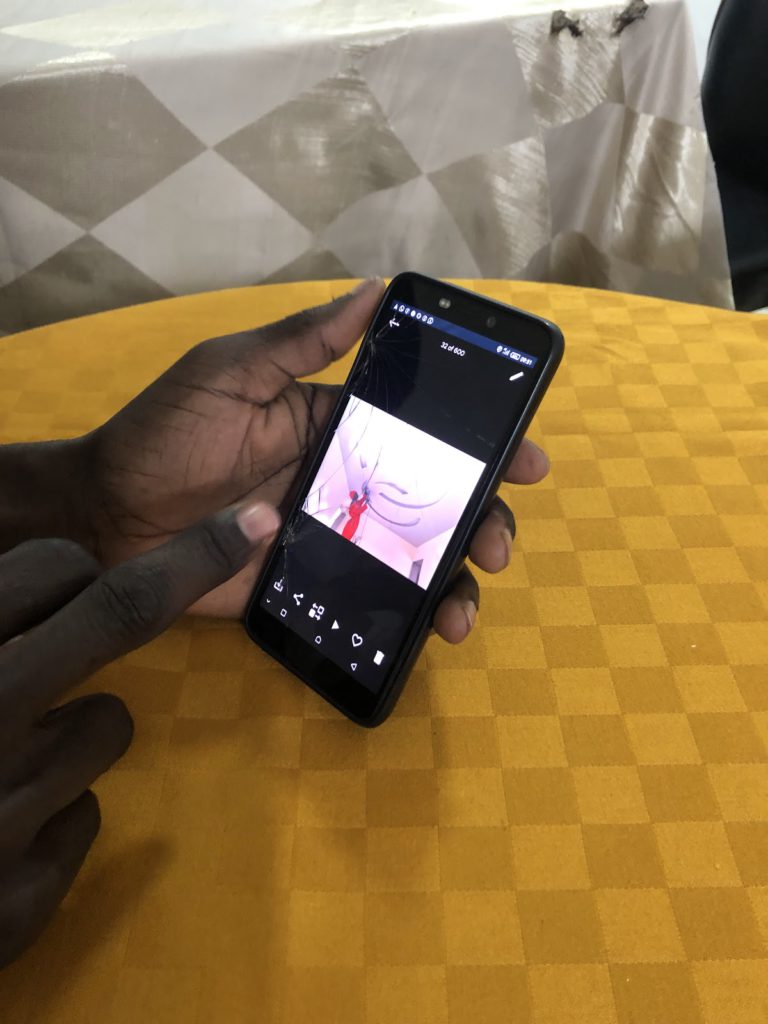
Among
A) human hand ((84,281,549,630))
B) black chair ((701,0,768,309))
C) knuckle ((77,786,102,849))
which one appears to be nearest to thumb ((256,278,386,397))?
human hand ((84,281,549,630))

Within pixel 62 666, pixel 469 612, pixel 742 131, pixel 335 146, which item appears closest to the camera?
pixel 62 666

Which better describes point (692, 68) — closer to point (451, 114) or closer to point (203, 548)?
point (451, 114)

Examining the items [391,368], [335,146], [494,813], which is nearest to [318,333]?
[391,368]

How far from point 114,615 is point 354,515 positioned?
0.59 feet

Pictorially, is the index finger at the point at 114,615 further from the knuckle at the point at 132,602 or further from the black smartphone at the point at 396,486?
the black smartphone at the point at 396,486

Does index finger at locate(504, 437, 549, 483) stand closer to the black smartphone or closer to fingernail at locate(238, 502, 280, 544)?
the black smartphone

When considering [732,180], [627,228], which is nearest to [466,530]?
[627,228]

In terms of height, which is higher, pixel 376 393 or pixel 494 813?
pixel 376 393

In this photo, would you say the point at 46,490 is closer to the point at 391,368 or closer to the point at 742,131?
the point at 391,368

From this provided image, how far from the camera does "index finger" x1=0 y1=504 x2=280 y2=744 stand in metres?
0.25

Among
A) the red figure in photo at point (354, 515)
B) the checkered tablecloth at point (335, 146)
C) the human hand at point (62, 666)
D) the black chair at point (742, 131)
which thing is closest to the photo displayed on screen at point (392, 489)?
the red figure in photo at point (354, 515)

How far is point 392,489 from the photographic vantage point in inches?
16.3

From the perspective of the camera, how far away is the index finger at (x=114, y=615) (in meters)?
0.25

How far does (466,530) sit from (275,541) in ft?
0.40
